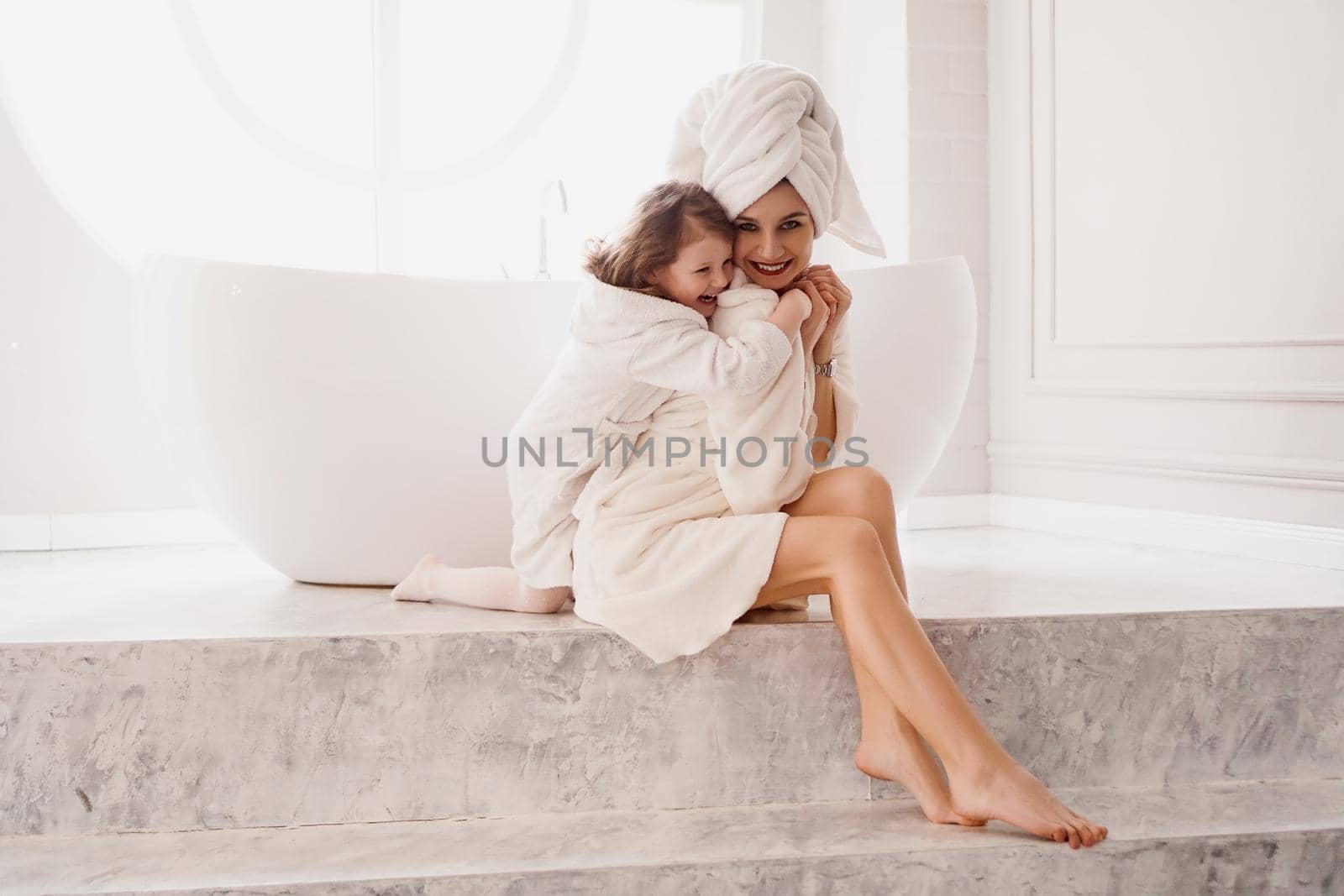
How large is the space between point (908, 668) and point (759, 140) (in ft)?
2.56

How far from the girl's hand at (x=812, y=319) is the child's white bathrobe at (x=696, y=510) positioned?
4 centimetres

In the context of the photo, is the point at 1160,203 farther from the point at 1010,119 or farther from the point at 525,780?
the point at 525,780

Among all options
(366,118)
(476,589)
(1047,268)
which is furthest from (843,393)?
(366,118)

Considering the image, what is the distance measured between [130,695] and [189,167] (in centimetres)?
224

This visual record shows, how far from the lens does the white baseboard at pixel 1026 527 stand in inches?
100

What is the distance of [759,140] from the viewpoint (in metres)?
1.80

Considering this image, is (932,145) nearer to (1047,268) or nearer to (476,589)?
(1047,268)

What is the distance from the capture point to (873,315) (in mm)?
2357

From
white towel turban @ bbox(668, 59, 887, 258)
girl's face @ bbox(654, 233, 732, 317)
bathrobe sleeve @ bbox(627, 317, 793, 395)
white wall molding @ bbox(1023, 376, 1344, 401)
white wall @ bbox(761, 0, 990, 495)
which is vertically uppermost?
white wall @ bbox(761, 0, 990, 495)

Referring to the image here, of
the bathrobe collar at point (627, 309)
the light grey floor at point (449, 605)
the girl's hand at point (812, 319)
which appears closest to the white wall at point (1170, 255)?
the light grey floor at point (449, 605)

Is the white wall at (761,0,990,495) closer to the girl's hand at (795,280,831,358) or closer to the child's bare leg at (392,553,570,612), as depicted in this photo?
the girl's hand at (795,280,831,358)

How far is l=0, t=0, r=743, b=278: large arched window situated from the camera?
3.34 m

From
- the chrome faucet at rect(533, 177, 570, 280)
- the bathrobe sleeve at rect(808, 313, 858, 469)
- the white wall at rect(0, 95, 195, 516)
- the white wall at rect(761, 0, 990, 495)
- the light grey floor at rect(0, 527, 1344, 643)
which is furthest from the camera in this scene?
the white wall at rect(761, 0, 990, 495)

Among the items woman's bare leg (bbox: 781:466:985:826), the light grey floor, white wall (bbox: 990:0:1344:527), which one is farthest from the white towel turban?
white wall (bbox: 990:0:1344:527)
